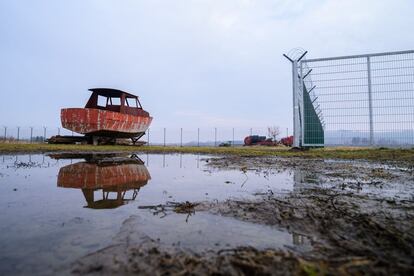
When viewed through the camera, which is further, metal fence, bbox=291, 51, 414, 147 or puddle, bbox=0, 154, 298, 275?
metal fence, bbox=291, 51, 414, 147

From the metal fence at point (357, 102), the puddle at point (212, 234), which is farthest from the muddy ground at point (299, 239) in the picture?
the metal fence at point (357, 102)

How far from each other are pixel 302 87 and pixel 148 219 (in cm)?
1055

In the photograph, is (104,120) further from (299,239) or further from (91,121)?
(299,239)

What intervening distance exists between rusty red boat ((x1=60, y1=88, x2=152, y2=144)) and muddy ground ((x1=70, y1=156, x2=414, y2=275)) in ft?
48.2

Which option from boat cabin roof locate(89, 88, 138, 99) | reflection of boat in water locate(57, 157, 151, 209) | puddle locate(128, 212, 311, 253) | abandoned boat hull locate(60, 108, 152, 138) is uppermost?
boat cabin roof locate(89, 88, 138, 99)

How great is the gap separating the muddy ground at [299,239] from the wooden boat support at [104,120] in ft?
48.3

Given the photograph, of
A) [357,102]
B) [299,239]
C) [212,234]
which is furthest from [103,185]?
[357,102]

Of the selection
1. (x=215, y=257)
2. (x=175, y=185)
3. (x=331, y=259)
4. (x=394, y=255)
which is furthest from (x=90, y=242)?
(x=175, y=185)

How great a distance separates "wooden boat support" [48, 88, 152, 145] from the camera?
1644 centimetres

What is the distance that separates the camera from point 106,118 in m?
16.6

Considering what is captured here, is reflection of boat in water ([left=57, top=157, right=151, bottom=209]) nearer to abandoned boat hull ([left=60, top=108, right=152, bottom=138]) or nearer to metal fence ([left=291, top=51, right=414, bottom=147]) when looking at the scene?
metal fence ([left=291, top=51, right=414, bottom=147])

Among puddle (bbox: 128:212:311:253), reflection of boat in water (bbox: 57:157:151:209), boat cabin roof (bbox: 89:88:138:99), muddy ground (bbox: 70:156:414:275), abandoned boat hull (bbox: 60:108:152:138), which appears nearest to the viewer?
muddy ground (bbox: 70:156:414:275)

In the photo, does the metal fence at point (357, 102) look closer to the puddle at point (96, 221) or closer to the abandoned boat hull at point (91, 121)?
the puddle at point (96, 221)

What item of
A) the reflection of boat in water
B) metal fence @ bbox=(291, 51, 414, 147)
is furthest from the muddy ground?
metal fence @ bbox=(291, 51, 414, 147)
